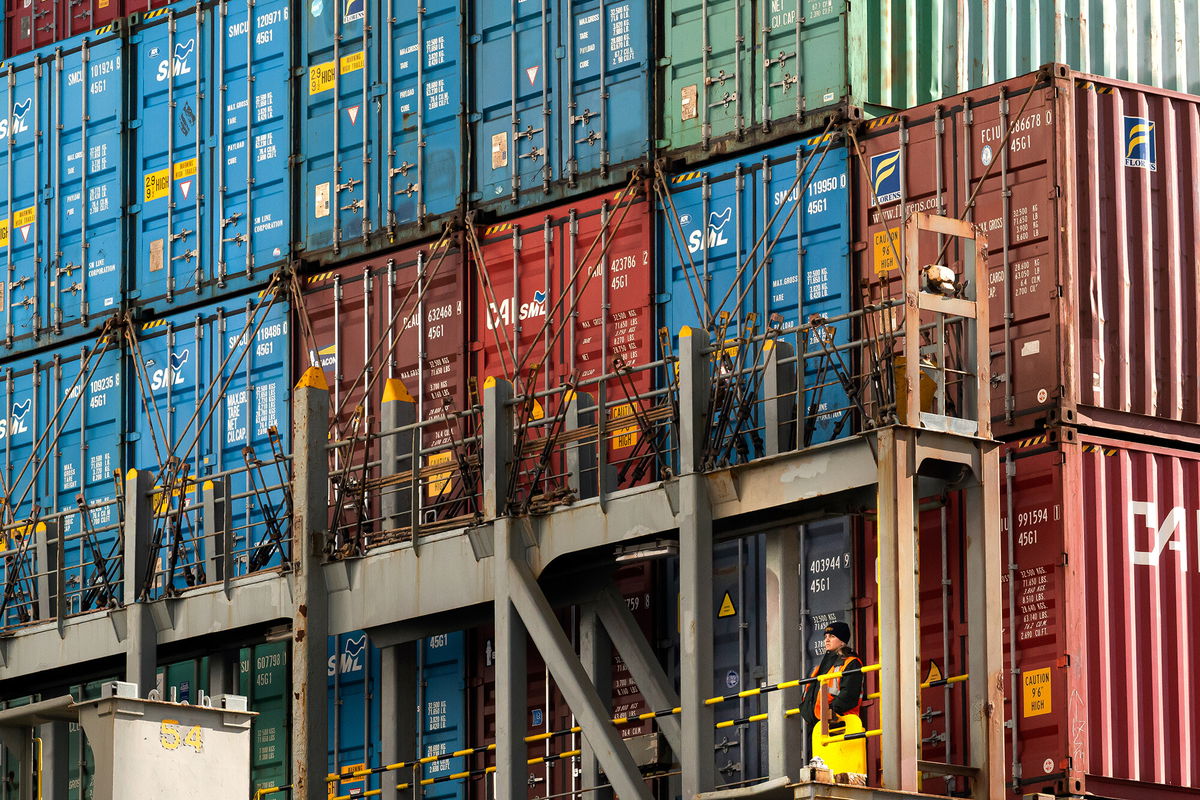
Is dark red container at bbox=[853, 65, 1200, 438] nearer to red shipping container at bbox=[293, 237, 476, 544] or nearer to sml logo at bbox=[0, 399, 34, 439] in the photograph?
red shipping container at bbox=[293, 237, 476, 544]

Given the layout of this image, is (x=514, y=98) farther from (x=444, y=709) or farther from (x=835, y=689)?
(x=835, y=689)

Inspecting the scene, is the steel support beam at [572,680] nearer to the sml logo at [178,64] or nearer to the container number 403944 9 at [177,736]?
the container number 403944 9 at [177,736]

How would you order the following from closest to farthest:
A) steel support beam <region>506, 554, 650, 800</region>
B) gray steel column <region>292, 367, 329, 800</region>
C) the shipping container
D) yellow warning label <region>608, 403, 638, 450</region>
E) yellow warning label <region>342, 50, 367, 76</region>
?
steel support beam <region>506, 554, 650, 800</region> < yellow warning label <region>608, 403, 638, 450</region> < gray steel column <region>292, 367, 329, 800</region> < the shipping container < yellow warning label <region>342, 50, 367, 76</region>

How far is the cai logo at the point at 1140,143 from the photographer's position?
2294 centimetres

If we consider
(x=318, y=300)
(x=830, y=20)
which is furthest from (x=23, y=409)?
(x=830, y=20)

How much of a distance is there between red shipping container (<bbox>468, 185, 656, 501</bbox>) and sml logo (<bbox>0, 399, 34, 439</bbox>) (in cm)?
713

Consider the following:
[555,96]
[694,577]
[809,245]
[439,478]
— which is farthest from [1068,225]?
[439,478]

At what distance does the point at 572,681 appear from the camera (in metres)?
22.4

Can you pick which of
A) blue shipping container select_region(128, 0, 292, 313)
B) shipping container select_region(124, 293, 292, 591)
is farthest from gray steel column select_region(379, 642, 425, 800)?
blue shipping container select_region(128, 0, 292, 313)

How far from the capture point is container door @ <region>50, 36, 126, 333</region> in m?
30.5

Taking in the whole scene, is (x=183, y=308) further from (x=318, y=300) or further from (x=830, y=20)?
(x=830, y=20)

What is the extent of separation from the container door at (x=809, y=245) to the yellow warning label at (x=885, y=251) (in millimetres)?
302

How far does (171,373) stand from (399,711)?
590 centimetres

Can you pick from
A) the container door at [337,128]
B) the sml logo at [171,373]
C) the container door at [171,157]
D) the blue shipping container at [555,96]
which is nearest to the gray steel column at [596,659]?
the blue shipping container at [555,96]
